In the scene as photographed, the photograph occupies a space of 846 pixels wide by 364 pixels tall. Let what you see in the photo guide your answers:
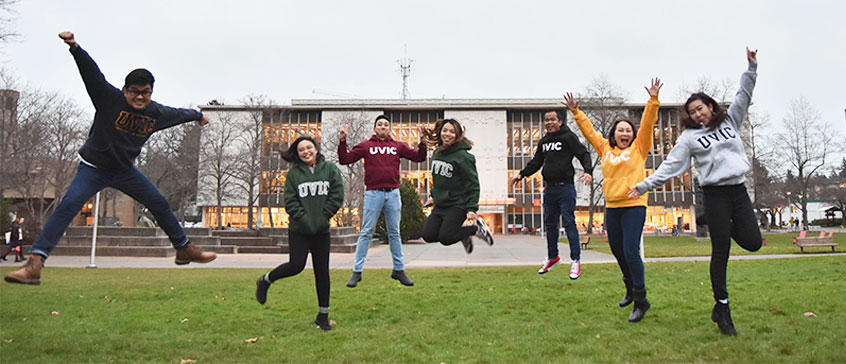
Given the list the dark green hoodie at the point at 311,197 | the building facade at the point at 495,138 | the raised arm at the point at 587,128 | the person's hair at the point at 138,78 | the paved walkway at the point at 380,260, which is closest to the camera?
the person's hair at the point at 138,78

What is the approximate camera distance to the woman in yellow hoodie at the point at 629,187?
6051 mm

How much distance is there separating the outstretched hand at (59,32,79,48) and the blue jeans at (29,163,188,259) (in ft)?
3.93

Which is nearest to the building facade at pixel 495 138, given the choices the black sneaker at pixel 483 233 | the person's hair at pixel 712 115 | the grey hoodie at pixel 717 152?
the black sneaker at pixel 483 233

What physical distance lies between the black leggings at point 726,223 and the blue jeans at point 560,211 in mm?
2067

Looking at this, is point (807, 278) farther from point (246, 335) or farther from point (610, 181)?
point (246, 335)

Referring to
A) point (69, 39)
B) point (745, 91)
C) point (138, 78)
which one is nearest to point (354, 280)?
point (138, 78)

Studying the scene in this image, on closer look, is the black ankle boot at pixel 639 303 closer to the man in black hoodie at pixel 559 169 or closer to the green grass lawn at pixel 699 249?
the man in black hoodie at pixel 559 169

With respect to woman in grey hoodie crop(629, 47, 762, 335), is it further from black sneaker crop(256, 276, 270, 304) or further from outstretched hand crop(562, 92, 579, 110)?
black sneaker crop(256, 276, 270, 304)

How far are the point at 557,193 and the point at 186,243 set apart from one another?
195 inches

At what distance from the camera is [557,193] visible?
7395mm

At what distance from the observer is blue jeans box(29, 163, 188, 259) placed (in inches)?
190

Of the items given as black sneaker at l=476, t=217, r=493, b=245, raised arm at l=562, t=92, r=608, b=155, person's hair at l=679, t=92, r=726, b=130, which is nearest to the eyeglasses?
black sneaker at l=476, t=217, r=493, b=245

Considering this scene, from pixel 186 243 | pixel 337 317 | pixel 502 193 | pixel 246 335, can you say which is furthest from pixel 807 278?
pixel 502 193

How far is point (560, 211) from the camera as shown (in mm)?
7555
